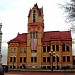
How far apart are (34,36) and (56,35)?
790cm

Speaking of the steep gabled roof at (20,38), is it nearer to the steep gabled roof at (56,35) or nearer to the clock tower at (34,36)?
the clock tower at (34,36)

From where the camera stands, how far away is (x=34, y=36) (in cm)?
9188

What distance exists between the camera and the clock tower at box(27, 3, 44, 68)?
295 feet

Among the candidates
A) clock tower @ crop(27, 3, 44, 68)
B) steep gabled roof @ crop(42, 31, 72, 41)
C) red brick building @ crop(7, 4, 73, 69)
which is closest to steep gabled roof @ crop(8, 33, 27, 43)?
red brick building @ crop(7, 4, 73, 69)

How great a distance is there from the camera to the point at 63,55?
87875 mm

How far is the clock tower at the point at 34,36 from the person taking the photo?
89938mm

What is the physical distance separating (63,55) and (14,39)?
19.4 meters

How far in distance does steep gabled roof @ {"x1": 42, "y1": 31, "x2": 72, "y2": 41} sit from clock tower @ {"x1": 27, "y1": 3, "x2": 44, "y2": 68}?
1.98 m

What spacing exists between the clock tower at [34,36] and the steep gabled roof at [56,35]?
198 centimetres

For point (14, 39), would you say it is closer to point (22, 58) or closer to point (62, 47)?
point (22, 58)

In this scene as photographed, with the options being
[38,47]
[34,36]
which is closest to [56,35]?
[38,47]

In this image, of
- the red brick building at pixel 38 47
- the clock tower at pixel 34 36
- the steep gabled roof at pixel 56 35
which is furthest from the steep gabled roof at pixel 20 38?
the steep gabled roof at pixel 56 35

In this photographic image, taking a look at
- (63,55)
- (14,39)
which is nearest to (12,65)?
(14,39)

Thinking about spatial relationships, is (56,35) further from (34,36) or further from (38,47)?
(34,36)
